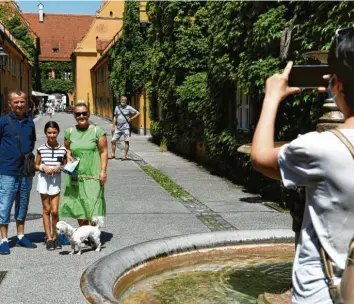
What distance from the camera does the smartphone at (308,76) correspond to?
6.30 feet

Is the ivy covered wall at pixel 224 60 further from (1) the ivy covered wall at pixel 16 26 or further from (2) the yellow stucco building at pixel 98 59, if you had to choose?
(1) the ivy covered wall at pixel 16 26

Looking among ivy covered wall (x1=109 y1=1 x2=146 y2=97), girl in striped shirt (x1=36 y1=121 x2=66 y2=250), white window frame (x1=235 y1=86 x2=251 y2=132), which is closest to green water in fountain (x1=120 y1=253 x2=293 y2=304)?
girl in striped shirt (x1=36 y1=121 x2=66 y2=250)

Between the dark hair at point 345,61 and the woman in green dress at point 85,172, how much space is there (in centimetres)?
471

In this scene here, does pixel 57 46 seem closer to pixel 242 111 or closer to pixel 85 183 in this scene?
pixel 242 111

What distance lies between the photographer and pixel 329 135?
1.72 m

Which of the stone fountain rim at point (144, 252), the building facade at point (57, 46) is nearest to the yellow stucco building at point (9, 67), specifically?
the stone fountain rim at point (144, 252)

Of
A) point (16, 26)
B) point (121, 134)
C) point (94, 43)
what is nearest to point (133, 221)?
point (121, 134)

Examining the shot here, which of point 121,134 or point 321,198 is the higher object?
point 321,198

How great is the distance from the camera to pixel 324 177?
5.67ft

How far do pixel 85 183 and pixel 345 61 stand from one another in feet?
15.9

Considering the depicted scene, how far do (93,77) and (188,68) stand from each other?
50.4 meters

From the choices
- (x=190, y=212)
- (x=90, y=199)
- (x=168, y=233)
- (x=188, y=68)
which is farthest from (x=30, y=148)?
(x=188, y=68)

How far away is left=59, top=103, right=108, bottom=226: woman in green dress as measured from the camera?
6.29 metres

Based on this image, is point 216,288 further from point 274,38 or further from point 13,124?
point 274,38
